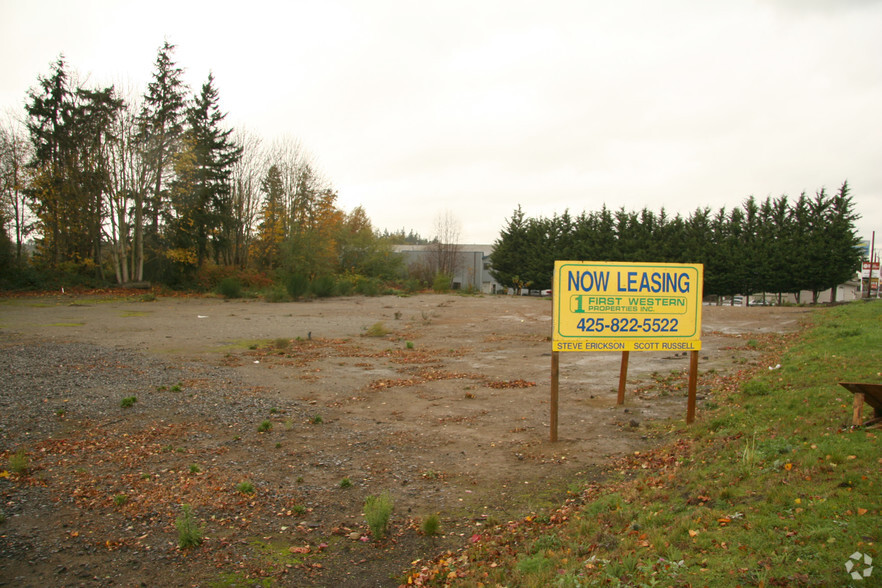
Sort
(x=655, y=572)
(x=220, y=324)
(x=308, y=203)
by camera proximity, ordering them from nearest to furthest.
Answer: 1. (x=655, y=572)
2. (x=220, y=324)
3. (x=308, y=203)

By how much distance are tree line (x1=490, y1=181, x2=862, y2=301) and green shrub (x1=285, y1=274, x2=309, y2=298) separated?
21.0 metres

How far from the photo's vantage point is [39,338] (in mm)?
14586

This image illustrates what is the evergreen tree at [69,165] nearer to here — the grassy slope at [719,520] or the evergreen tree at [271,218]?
the evergreen tree at [271,218]

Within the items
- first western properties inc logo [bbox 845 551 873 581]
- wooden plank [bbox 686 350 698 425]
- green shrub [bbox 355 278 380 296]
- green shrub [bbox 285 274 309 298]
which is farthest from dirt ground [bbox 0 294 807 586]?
green shrub [bbox 355 278 380 296]

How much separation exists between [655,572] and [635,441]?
3.67m

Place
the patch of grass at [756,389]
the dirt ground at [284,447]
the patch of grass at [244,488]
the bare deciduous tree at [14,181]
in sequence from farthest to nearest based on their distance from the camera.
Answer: the bare deciduous tree at [14,181]
the patch of grass at [756,389]
the patch of grass at [244,488]
the dirt ground at [284,447]

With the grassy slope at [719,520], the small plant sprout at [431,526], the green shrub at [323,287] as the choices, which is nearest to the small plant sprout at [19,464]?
the small plant sprout at [431,526]

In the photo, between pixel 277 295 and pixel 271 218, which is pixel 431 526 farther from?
pixel 271 218

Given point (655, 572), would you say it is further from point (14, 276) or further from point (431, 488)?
point (14, 276)

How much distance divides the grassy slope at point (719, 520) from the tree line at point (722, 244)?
41.0m

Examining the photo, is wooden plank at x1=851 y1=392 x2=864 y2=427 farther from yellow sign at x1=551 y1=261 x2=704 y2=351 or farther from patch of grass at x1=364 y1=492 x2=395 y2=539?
patch of grass at x1=364 y1=492 x2=395 y2=539

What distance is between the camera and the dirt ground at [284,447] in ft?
13.4

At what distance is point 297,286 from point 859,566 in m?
33.3

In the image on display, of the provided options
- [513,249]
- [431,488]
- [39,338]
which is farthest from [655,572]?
[513,249]
